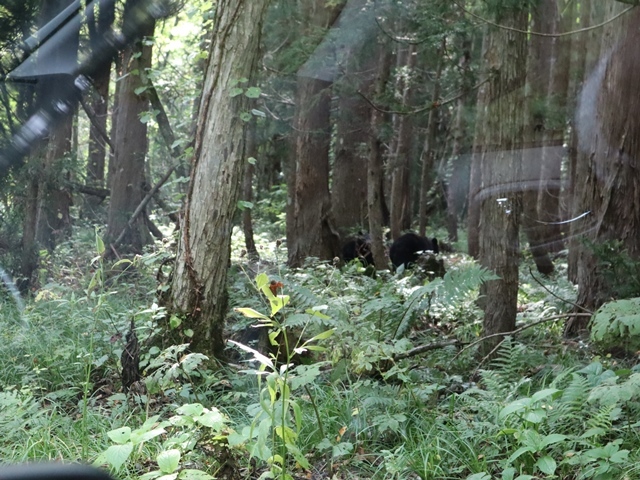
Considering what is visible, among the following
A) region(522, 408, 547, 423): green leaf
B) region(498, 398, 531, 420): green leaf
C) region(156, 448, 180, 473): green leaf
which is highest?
region(498, 398, 531, 420): green leaf

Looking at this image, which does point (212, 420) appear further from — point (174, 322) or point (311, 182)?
point (311, 182)

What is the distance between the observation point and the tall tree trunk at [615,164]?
7758 mm

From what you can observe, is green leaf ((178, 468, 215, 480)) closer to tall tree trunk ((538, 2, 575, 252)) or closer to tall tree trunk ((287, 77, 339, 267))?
tall tree trunk ((287, 77, 339, 267))

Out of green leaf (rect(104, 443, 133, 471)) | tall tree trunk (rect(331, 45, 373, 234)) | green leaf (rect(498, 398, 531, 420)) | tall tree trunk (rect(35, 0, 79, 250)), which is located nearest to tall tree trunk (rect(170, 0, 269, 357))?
green leaf (rect(104, 443, 133, 471))

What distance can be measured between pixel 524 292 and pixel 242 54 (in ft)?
21.0

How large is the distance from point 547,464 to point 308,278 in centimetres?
415

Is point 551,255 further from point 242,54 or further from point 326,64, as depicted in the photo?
point 242,54

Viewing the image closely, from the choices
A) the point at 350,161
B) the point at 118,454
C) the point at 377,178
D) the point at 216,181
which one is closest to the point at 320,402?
the point at 118,454

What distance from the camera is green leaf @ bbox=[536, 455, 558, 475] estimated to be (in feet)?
11.5

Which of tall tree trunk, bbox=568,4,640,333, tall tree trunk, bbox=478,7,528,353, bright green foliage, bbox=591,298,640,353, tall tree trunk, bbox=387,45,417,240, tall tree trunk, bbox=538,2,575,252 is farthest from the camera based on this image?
tall tree trunk, bbox=538,2,575,252

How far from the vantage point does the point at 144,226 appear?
40.4 feet

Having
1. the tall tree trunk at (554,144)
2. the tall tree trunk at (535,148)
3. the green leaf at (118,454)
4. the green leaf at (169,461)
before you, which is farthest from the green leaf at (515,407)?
the tall tree trunk at (554,144)

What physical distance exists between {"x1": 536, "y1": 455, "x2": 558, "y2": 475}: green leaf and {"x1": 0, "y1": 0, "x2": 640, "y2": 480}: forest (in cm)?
7

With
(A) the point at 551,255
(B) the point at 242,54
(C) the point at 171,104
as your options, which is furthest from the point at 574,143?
(B) the point at 242,54
